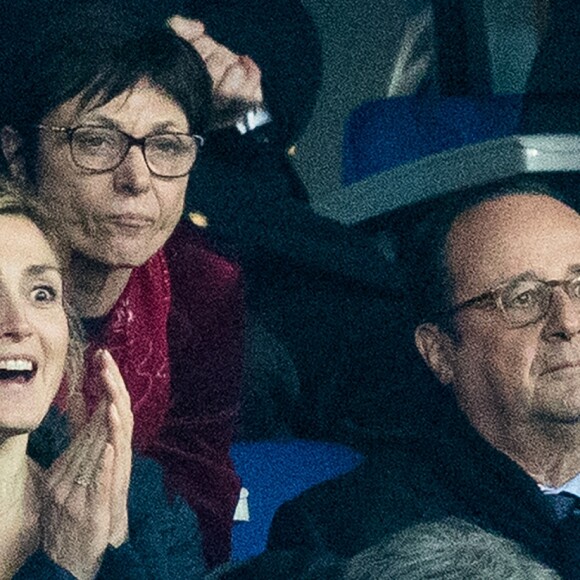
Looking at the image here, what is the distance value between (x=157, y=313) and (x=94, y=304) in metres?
0.10

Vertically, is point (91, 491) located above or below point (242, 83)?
below

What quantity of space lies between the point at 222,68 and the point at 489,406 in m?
0.48

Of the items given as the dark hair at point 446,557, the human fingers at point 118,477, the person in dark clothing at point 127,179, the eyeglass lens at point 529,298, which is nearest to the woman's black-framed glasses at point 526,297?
the eyeglass lens at point 529,298

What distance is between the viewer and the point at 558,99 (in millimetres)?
1854

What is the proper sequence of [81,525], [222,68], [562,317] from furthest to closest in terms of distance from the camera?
[222,68], [562,317], [81,525]

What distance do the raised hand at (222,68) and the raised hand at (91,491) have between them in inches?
17.0

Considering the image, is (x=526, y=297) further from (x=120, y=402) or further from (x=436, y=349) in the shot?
(x=120, y=402)

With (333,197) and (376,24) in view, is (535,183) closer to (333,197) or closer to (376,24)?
(333,197)

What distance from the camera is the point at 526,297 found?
1.52 m

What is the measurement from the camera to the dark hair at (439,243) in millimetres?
1582

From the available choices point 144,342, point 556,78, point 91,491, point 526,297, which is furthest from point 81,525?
point 556,78

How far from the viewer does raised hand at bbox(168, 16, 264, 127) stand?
1.60 m

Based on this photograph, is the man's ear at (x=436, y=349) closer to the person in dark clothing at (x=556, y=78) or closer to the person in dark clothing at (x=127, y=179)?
the person in dark clothing at (x=127, y=179)

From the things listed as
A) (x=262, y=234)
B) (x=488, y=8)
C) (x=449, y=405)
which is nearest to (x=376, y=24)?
(x=488, y=8)
